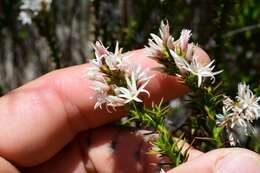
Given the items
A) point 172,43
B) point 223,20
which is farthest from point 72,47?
point 172,43

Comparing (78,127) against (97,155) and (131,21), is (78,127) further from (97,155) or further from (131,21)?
(131,21)

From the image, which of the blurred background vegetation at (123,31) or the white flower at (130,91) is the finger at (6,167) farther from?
the blurred background vegetation at (123,31)

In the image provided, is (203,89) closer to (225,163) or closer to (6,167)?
(225,163)

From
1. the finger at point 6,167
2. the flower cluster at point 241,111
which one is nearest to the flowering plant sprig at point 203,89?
the flower cluster at point 241,111

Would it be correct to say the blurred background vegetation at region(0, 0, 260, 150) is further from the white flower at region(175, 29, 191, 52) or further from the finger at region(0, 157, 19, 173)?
the finger at region(0, 157, 19, 173)

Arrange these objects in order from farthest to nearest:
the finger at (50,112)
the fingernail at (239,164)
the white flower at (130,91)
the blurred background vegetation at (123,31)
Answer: the blurred background vegetation at (123,31) → the finger at (50,112) → the white flower at (130,91) → the fingernail at (239,164)

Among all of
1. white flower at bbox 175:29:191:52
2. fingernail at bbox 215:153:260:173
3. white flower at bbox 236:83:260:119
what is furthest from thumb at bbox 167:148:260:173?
white flower at bbox 175:29:191:52
